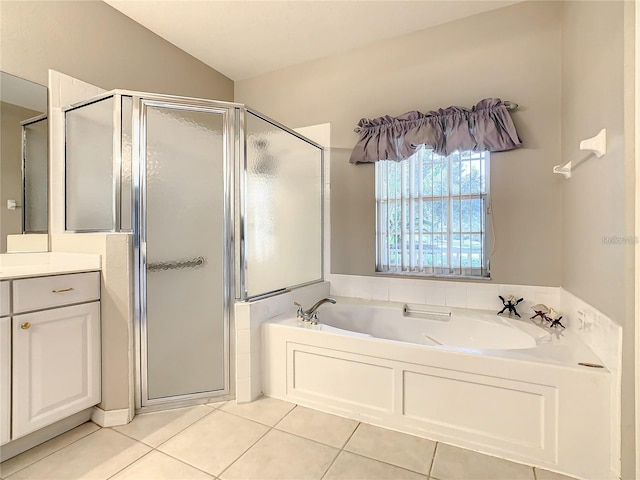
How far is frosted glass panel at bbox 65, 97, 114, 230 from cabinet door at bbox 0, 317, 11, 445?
67 centimetres

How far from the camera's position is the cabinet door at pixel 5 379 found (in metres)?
1.34

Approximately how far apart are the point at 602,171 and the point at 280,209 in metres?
1.89

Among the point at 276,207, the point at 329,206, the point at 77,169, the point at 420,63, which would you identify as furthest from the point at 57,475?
the point at 420,63

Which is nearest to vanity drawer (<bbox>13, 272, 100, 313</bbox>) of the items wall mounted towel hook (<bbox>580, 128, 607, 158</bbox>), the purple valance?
the purple valance

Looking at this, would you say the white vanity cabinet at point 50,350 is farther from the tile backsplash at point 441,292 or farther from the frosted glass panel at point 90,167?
the tile backsplash at point 441,292

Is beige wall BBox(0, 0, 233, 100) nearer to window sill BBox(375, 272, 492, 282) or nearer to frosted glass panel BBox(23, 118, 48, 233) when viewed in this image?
frosted glass panel BBox(23, 118, 48, 233)

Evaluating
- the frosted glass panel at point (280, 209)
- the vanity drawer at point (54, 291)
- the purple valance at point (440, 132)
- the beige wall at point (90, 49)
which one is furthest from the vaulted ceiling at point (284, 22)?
the vanity drawer at point (54, 291)

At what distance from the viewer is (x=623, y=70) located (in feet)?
3.91

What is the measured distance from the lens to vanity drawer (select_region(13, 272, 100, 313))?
1.42m

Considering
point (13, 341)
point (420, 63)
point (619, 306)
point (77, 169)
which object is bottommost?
point (13, 341)

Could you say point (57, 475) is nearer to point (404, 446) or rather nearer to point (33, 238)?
point (33, 238)

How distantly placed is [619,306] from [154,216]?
231 cm

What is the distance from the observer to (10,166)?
1.72 meters

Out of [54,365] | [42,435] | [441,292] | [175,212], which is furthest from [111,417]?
[441,292]
